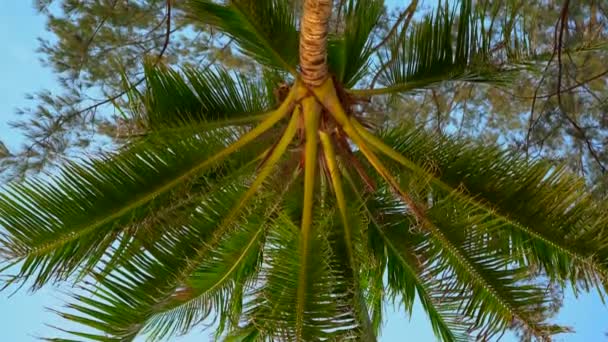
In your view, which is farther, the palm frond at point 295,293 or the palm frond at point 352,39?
the palm frond at point 352,39

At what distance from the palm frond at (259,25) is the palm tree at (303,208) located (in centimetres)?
1

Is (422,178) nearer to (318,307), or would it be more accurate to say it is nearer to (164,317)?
(318,307)

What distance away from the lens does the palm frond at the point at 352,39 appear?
4.31 m

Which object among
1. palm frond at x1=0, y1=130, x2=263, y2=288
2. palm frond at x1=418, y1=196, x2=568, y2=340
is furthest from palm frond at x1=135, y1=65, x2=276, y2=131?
palm frond at x1=418, y1=196, x2=568, y2=340

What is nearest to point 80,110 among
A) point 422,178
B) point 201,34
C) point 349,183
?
point 201,34

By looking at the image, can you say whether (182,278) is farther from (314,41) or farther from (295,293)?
(314,41)

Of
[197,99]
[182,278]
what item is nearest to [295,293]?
[182,278]

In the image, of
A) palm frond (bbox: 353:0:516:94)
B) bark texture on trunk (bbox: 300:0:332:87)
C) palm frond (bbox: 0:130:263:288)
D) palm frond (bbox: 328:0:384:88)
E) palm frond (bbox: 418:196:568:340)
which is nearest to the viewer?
bark texture on trunk (bbox: 300:0:332:87)

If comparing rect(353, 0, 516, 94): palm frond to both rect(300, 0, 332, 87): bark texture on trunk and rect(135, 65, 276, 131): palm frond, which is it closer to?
rect(300, 0, 332, 87): bark texture on trunk

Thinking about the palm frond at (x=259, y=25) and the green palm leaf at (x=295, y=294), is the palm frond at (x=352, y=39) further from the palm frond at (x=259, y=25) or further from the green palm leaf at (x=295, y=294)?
the green palm leaf at (x=295, y=294)

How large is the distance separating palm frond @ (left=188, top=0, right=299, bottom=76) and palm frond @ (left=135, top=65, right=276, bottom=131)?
221 mm

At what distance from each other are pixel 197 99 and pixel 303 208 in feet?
2.83

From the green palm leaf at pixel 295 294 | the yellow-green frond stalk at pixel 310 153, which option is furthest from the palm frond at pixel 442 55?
the green palm leaf at pixel 295 294

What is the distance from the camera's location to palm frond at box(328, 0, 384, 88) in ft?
14.1
